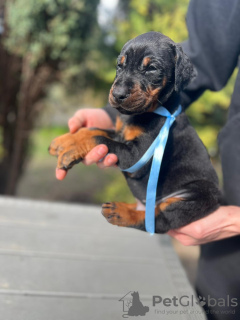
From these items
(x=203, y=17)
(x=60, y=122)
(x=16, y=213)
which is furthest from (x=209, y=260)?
(x=60, y=122)

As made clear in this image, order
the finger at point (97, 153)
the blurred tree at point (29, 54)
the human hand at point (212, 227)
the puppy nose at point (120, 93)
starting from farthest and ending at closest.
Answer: the blurred tree at point (29, 54) < the human hand at point (212, 227) < the finger at point (97, 153) < the puppy nose at point (120, 93)

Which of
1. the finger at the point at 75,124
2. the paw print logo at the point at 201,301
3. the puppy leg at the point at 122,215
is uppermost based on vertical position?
the finger at the point at 75,124

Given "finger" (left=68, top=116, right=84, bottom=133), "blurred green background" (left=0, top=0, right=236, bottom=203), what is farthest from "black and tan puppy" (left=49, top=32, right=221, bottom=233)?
"blurred green background" (left=0, top=0, right=236, bottom=203)

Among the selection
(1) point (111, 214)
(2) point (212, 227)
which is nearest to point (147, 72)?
(1) point (111, 214)

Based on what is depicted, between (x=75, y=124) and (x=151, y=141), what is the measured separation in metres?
0.55

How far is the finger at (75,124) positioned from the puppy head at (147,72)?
556 millimetres

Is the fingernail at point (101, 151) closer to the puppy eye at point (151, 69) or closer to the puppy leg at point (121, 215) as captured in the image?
the puppy leg at point (121, 215)

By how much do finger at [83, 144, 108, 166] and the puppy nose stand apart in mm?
280

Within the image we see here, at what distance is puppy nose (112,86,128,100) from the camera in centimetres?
136

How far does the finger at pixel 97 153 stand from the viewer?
160 centimetres

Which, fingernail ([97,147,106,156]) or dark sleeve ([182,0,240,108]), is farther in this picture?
dark sleeve ([182,0,240,108])

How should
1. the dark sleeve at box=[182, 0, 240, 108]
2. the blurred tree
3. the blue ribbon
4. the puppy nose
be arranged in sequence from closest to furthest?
the puppy nose → the blue ribbon → the dark sleeve at box=[182, 0, 240, 108] → the blurred tree

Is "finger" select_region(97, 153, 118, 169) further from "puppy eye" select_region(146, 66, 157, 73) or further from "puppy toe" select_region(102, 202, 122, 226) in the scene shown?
"puppy eye" select_region(146, 66, 157, 73)

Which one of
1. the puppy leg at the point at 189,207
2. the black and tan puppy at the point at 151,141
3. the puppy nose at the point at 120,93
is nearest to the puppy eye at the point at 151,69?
the black and tan puppy at the point at 151,141
